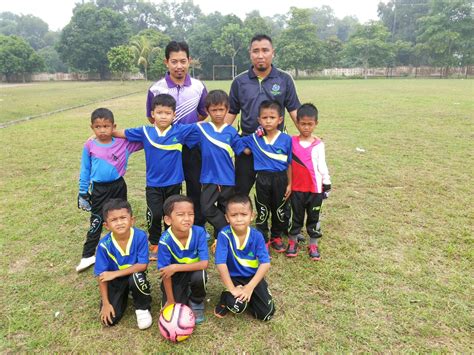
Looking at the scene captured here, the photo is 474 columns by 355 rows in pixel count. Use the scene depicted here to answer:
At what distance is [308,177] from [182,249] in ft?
4.83

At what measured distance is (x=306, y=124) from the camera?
11.5 ft

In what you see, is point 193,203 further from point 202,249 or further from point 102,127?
point 102,127

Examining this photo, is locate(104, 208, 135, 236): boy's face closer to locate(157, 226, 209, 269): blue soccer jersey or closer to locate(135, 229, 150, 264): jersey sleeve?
locate(135, 229, 150, 264): jersey sleeve

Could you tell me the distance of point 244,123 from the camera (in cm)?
383

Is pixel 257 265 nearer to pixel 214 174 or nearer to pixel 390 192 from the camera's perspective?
pixel 214 174

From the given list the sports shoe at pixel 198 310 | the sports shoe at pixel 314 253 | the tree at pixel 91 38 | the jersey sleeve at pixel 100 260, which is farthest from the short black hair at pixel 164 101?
the tree at pixel 91 38

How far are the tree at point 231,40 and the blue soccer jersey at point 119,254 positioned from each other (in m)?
47.1

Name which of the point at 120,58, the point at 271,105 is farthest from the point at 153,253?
the point at 120,58

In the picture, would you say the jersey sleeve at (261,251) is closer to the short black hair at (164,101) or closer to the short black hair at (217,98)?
the short black hair at (217,98)

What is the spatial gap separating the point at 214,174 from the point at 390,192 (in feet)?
9.89

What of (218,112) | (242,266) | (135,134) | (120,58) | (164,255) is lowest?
(242,266)

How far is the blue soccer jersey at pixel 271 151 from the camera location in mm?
3504

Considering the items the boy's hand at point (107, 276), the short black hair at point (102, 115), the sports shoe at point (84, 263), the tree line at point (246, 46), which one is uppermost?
the tree line at point (246, 46)

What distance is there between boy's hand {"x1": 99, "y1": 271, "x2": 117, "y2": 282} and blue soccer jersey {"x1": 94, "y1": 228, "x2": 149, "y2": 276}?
5 cm
